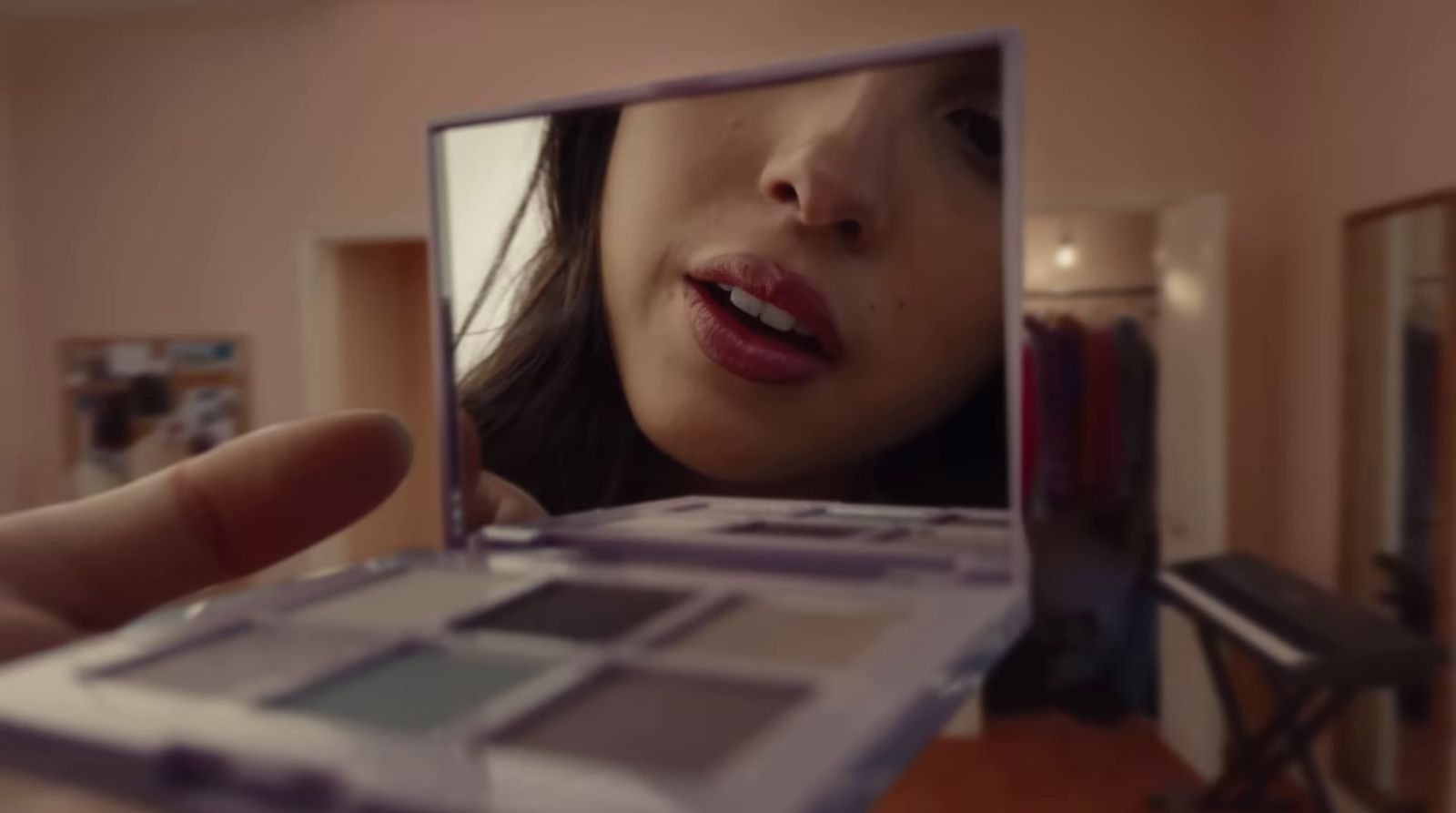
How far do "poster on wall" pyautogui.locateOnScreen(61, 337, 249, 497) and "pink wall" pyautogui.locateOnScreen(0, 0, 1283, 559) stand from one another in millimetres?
29

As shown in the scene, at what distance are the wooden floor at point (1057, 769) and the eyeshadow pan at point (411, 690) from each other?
2.29 ft

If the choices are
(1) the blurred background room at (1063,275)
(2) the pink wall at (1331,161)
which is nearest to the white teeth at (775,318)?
(1) the blurred background room at (1063,275)

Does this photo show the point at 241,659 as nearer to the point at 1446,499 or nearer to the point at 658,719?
the point at 658,719

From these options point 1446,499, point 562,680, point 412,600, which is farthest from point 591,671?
point 1446,499

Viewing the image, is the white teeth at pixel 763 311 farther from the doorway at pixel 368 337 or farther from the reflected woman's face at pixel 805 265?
the doorway at pixel 368 337

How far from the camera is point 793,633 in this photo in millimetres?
272

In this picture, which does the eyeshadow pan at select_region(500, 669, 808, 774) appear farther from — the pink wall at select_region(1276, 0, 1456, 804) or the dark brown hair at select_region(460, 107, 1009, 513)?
the pink wall at select_region(1276, 0, 1456, 804)

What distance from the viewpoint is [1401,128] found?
744 mm

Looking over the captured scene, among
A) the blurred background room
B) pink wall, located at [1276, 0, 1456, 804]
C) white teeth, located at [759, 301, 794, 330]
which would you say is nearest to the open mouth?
white teeth, located at [759, 301, 794, 330]

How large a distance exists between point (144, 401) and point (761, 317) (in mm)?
1140

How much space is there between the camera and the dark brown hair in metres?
0.39

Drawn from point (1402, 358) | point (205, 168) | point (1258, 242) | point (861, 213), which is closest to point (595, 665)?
point (861, 213)

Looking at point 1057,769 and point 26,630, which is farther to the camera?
point 1057,769

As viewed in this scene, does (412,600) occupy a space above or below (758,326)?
below
